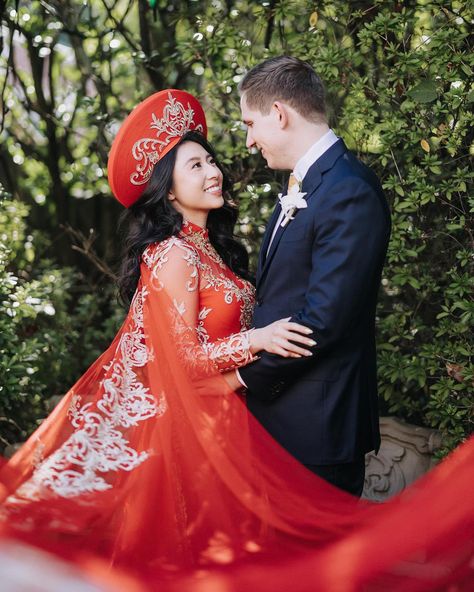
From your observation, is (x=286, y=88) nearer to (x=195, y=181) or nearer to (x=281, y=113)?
(x=281, y=113)

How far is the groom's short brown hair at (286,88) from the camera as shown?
9.58 ft

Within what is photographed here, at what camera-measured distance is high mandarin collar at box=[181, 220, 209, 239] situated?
3.31m

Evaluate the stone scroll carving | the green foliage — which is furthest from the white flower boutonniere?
the green foliage

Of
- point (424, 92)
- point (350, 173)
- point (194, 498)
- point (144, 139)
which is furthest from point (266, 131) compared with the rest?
point (194, 498)

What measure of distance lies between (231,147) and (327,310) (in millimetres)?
2071

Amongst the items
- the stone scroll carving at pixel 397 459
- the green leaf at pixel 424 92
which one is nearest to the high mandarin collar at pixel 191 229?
the green leaf at pixel 424 92

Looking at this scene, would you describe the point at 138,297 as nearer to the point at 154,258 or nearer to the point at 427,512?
the point at 154,258

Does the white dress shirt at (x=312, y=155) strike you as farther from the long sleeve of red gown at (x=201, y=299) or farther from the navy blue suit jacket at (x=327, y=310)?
the long sleeve of red gown at (x=201, y=299)

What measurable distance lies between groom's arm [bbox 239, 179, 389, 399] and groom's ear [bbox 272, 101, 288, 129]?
333 mm

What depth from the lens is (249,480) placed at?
2629 millimetres

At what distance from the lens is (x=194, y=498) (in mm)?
2586

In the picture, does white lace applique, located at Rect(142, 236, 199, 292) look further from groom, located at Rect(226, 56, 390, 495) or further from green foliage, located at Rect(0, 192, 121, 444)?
green foliage, located at Rect(0, 192, 121, 444)

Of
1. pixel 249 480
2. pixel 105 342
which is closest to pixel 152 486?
pixel 249 480

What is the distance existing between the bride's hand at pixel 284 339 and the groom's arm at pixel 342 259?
2 centimetres
